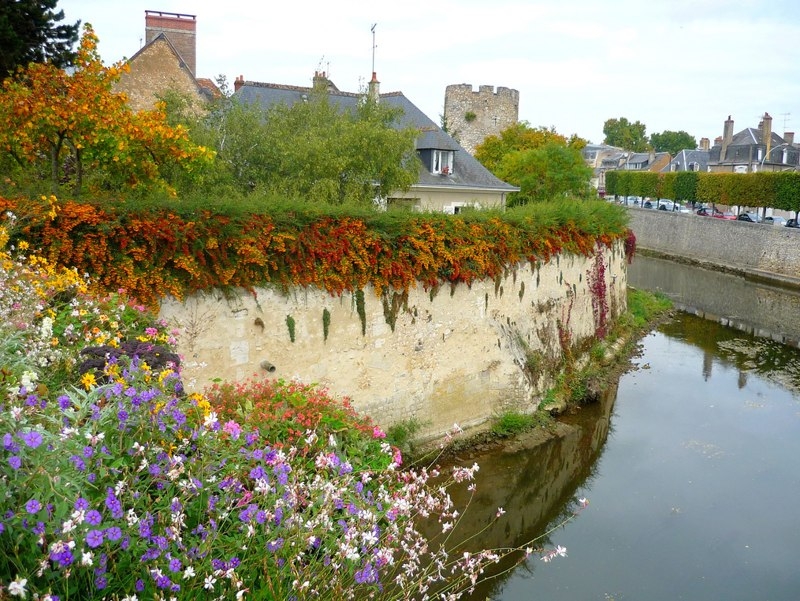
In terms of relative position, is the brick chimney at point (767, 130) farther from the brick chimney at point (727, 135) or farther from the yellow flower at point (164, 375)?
the yellow flower at point (164, 375)

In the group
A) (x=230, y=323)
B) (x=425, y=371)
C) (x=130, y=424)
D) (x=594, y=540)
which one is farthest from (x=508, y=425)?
(x=130, y=424)

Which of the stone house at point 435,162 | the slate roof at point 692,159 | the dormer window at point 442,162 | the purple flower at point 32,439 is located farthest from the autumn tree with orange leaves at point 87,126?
the slate roof at point 692,159

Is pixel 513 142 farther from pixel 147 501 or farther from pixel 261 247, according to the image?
pixel 147 501

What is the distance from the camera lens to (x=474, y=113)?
33.2 m

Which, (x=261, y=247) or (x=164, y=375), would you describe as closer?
(x=164, y=375)

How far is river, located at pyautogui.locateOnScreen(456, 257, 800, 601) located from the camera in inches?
323

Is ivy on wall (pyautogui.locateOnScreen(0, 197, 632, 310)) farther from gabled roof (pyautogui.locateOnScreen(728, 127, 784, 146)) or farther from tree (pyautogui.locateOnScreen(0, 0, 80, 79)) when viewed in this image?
gabled roof (pyautogui.locateOnScreen(728, 127, 784, 146))

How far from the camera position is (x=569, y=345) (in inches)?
574

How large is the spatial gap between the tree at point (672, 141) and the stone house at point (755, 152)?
4909 centimetres

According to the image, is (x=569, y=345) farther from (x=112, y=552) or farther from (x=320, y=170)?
(x=112, y=552)

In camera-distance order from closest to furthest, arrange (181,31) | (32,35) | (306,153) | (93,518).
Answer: (93,518) < (32,35) < (306,153) < (181,31)

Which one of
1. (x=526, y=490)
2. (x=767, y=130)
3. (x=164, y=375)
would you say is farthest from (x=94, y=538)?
(x=767, y=130)

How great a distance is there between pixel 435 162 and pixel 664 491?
1254 centimetres

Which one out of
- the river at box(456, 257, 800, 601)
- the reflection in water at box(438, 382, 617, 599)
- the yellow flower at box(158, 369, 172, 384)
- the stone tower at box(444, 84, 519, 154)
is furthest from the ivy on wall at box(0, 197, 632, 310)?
the stone tower at box(444, 84, 519, 154)
